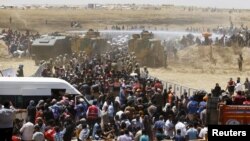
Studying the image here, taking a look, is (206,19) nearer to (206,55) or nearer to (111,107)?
(206,55)

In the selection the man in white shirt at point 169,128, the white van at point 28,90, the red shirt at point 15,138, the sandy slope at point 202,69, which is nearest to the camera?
the red shirt at point 15,138

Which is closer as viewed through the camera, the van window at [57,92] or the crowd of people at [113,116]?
the crowd of people at [113,116]

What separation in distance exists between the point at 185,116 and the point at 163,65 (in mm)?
25624

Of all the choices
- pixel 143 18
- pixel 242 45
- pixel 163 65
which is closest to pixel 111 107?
pixel 163 65

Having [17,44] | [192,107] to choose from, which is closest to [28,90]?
[192,107]

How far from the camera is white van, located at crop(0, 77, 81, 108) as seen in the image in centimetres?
1955

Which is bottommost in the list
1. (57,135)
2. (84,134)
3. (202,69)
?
(202,69)

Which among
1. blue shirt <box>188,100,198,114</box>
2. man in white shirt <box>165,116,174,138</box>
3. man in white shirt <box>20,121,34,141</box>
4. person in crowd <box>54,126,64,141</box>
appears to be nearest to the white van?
blue shirt <box>188,100,198,114</box>

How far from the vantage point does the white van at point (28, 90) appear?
64.1 feet

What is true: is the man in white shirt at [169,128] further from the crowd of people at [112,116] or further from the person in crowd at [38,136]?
the person in crowd at [38,136]

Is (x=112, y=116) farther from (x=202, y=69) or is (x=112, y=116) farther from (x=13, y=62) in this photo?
(x=13, y=62)

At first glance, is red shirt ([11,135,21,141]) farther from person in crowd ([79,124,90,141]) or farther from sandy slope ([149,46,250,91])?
sandy slope ([149,46,250,91])

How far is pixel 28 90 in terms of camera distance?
64.6 feet

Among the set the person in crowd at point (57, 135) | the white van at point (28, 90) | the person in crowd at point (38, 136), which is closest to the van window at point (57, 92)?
the white van at point (28, 90)
